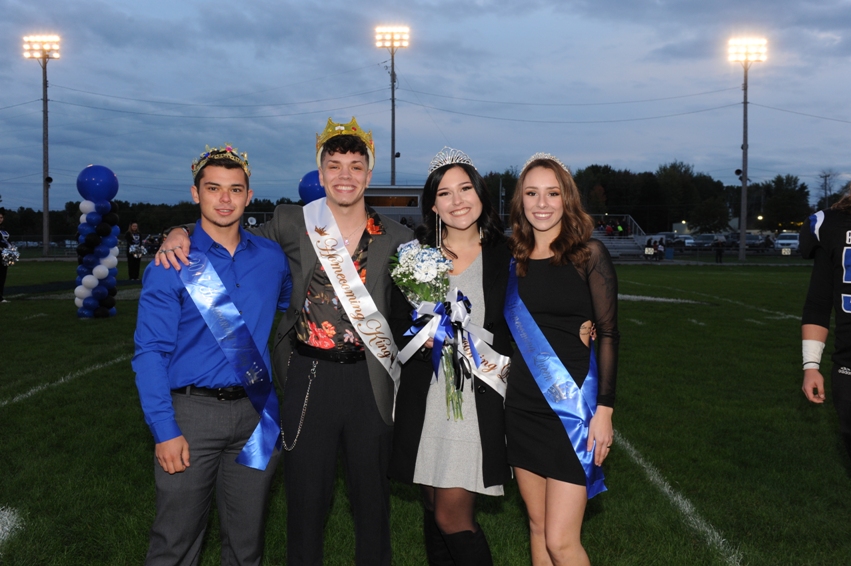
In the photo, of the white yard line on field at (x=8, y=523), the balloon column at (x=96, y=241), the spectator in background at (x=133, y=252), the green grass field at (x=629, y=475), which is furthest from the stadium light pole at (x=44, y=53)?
the white yard line on field at (x=8, y=523)

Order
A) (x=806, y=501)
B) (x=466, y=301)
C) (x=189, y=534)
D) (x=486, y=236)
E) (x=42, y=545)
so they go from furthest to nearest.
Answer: (x=806, y=501)
(x=42, y=545)
(x=486, y=236)
(x=466, y=301)
(x=189, y=534)

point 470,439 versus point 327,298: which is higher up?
point 327,298

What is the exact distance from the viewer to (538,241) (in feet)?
9.39

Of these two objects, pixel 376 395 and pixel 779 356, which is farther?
pixel 779 356

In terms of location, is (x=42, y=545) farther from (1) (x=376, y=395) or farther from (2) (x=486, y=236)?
(2) (x=486, y=236)

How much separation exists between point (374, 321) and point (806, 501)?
10.5ft

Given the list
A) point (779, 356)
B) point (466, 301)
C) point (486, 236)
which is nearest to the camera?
point (466, 301)

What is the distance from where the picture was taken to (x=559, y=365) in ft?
8.75

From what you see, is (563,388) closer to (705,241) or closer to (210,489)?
(210,489)

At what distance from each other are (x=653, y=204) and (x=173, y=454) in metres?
90.7

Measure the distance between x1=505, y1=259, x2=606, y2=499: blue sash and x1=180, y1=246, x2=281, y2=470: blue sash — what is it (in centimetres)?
102

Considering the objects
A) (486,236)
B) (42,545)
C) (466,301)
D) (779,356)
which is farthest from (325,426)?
(779,356)

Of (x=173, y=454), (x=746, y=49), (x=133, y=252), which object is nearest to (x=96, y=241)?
(x=133, y=252)

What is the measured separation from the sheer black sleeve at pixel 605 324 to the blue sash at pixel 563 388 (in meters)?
0.06
